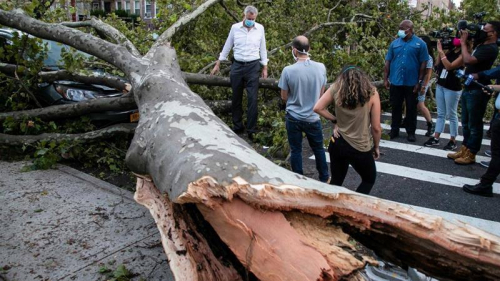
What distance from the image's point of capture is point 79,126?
6.00 m

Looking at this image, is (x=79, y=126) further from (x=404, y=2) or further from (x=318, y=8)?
(x=404, y=2)

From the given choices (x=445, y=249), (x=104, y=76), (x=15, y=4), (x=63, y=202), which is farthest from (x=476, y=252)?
(x=15, y=4)

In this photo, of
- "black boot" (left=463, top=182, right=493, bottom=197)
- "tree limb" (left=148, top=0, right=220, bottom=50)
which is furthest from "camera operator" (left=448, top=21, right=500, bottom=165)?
"tree limb" (left=148, top=0, right=220, bottom=50)

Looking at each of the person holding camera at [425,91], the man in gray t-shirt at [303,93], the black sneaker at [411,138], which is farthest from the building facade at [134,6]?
the man in gray t-shirt at [303,93]

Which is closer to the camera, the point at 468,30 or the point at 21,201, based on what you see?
the point at 21,201

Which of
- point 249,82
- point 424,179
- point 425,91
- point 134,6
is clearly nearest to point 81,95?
point 249,82

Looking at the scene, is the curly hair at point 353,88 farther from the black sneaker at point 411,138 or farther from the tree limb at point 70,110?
the black sneaker at point 411,138

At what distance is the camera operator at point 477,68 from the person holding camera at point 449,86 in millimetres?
344

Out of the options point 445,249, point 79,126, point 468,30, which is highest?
point 468,30

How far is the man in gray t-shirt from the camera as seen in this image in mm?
4375

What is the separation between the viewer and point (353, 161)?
3.78 m

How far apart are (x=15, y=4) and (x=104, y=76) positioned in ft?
6.59

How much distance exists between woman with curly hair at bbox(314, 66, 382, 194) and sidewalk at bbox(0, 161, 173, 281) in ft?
6.22

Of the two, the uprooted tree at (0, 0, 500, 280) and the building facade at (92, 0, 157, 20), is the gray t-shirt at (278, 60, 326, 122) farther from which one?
the building facade at (92, 0, 157, 20)
